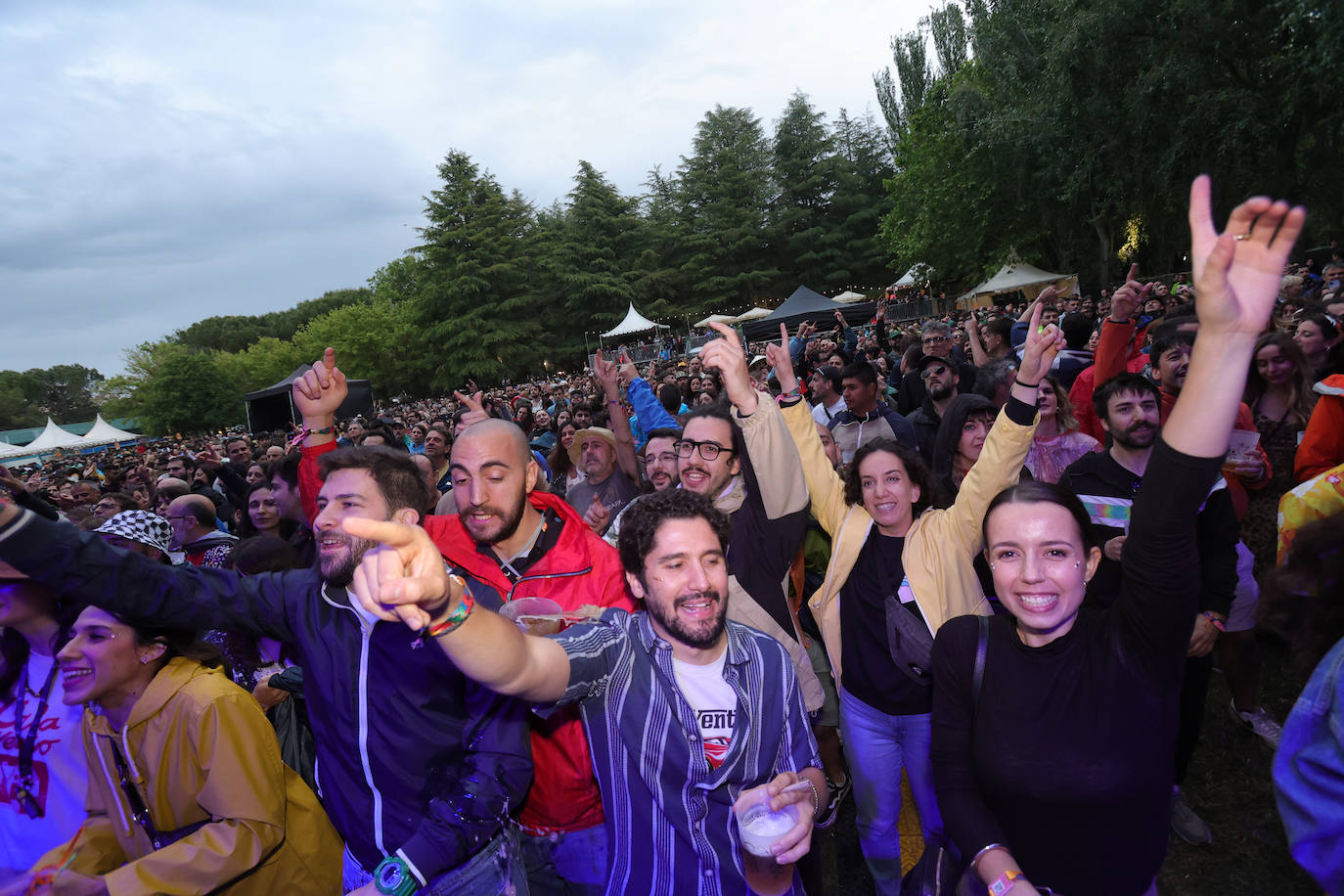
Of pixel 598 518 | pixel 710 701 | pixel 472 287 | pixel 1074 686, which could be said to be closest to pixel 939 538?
pixel 1074 686

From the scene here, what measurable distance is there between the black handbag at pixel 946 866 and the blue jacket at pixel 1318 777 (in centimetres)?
64

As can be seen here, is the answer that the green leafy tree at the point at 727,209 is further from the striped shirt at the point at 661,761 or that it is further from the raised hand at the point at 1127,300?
the striped shirt at the point at 661,761

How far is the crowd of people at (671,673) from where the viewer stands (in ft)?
5.08

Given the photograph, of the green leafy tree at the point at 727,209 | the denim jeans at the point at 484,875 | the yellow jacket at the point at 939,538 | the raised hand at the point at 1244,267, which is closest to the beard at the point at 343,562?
the denim jeans at the point at 484,875

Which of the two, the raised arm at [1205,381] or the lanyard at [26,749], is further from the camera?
the lanyard at [26,749]

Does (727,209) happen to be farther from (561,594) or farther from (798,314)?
(561,594)

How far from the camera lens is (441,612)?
144 centimetres

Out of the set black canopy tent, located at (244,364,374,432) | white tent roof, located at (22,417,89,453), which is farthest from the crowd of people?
white tent roof, located at (22,417,89,453)

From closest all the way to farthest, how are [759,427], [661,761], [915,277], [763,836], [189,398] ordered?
[763,836]
[661,761]
[759,427]
[915,277]
[189,398]

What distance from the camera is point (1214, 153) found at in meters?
17.0

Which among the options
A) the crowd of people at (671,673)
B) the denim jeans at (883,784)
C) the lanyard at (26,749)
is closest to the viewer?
the crowd of people at (671,673)

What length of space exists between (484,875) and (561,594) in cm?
92

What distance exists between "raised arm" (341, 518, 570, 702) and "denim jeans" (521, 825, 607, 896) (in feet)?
3.31

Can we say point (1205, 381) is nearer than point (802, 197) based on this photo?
Yes
